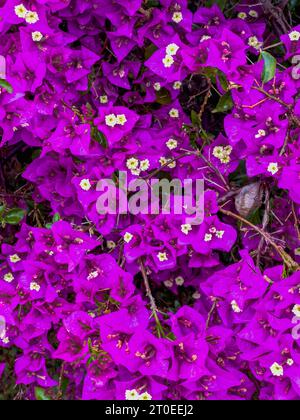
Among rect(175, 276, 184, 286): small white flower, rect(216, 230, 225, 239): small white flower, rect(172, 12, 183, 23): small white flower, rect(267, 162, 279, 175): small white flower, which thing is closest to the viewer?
rect(267, 162, 279, 175): small white flower

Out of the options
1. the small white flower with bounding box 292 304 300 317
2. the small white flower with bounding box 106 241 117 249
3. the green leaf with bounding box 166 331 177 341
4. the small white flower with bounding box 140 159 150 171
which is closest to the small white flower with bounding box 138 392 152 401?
the green leaf with bounding box 166 331 177 341

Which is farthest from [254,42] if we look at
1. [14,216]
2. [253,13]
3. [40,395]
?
[40,395]

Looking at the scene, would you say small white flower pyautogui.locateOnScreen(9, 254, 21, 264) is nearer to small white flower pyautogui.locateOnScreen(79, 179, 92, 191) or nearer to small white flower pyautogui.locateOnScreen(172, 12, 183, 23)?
small white flower pyautogui.locateOnScreen(79, 179, 92, 191)

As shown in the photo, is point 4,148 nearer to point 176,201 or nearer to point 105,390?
point 176,201

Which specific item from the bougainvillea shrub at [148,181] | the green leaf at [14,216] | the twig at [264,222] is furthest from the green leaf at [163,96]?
the green leaf at [14,216]

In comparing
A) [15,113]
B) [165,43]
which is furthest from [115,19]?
[15,113]

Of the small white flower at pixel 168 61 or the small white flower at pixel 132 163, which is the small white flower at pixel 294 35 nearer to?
the small white flower at pixel 168 61

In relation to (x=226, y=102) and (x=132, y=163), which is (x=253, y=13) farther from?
(x=132, y=163)
